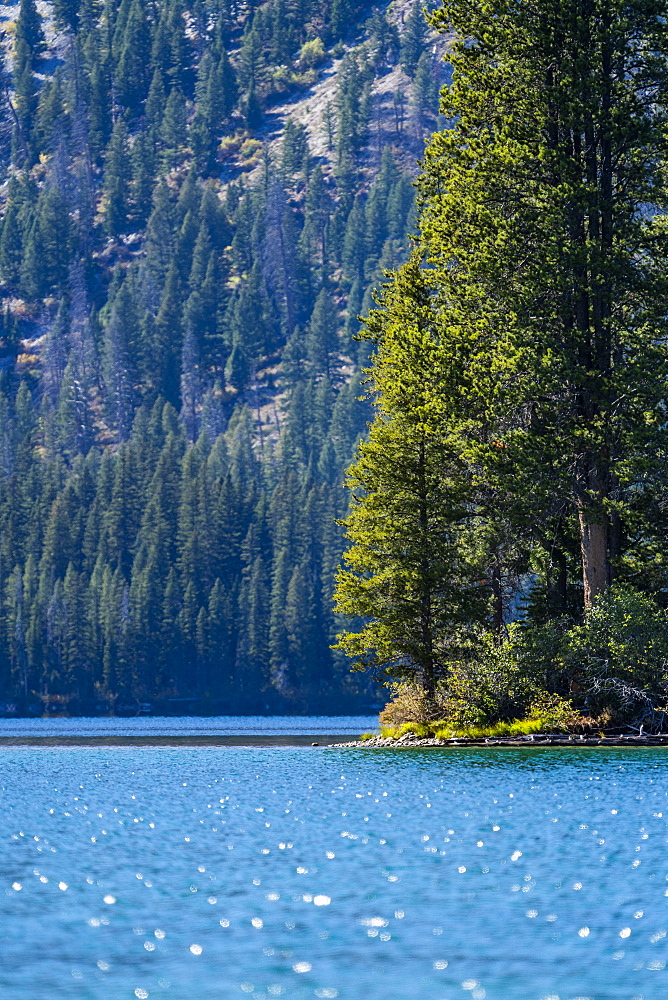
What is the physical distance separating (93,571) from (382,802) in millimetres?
138946

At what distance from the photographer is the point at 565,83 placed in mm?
41062

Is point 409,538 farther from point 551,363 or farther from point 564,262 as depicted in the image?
point 564,262

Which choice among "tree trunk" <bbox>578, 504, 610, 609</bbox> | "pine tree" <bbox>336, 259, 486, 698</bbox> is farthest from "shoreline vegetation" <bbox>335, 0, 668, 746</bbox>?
"pine tree" <bbox>336, 259, 486, 698</bbox>

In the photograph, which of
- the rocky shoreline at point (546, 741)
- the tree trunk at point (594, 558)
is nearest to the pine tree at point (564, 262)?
the tree trunk at point (594, 558)

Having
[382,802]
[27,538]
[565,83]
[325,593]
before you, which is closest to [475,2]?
[565,83]

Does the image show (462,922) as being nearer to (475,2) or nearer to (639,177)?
(639,177)

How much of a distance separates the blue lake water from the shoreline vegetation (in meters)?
8.75

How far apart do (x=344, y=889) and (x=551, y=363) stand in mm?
24611

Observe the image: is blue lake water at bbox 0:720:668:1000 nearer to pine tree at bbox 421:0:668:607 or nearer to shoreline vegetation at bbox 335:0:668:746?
shoreline vegetation at bbox 335:0:668:746

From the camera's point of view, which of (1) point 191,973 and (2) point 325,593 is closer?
(1) point 191,973

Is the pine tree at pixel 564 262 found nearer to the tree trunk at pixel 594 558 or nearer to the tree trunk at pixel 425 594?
the tree trunk at pixel 594 558

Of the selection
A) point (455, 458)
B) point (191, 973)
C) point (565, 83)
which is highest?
point (565, 83)

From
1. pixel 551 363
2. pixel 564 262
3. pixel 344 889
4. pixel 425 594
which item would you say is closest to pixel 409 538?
pixel 425 594

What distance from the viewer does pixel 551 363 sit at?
132 ft
